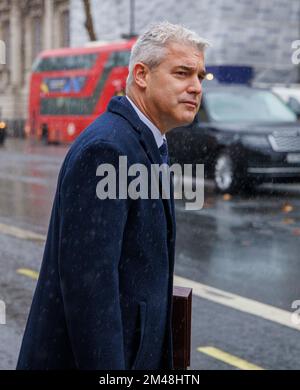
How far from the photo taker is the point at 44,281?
2584 millimetres

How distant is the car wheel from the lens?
579 inches

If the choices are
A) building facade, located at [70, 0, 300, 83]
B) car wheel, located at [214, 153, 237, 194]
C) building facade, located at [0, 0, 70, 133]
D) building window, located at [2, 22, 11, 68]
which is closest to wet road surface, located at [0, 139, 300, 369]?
car wheel, located at [214, 153, 237, 194]

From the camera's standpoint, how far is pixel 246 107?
51.7 feet

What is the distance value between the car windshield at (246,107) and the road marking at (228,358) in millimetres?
10071

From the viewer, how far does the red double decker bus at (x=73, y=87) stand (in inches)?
1192

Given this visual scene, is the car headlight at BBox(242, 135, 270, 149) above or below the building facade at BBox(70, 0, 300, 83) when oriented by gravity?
below

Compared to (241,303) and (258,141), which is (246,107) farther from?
(241,303)

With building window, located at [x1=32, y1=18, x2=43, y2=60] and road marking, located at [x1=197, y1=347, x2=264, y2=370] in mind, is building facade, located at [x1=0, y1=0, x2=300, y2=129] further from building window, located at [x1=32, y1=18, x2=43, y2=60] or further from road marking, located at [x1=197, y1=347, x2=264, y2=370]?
road marking, located at [x1=197, y1=347, x2=264, y2=370]

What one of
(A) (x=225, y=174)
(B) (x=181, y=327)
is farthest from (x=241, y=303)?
(A) (x=225, y=174)

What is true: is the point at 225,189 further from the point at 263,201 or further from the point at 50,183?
the point at 50,183

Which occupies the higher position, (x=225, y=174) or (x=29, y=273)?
(x=225, y=174)

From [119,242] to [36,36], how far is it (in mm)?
49080

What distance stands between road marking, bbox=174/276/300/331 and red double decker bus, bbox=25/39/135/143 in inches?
869

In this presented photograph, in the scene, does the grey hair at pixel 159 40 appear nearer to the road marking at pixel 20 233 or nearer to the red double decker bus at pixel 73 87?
the road marking at pixel 20 233
